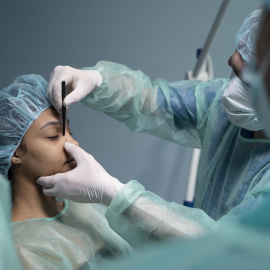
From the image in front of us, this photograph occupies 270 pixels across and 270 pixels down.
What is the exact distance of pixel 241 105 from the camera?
1.48 metres

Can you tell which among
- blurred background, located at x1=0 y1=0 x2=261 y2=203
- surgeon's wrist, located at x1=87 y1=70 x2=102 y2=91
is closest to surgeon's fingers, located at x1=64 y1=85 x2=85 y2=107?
surgeon's wrist, located at x1=87 y1=70 x2=102 y2=91

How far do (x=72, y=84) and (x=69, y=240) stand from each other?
0.60 m

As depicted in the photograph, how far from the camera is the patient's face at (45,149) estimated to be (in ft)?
4.91

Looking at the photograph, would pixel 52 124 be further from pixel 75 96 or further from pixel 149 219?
pixel 149 219

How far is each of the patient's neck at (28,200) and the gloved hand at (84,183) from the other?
0.33 ft

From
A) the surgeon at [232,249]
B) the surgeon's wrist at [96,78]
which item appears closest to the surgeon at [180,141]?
the surgeon's wrist at [96,78]

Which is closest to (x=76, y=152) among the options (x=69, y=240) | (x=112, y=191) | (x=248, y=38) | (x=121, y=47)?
(x=112, y=191)

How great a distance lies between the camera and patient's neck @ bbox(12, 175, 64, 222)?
5.04ft

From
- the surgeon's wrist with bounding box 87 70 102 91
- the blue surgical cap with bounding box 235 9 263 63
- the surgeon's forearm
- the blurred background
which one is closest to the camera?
the surgeon's forearm

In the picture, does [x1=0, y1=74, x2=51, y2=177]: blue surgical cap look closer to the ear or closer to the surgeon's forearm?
the ear

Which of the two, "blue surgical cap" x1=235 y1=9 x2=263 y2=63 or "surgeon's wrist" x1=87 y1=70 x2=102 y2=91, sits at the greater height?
"blue surgical cap" x1=235 y1=9 x2=263 y2=63

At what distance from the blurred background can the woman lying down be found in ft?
2.23

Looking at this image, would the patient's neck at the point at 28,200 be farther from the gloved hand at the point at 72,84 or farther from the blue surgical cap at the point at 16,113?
the gloved hand at the point at 72,84

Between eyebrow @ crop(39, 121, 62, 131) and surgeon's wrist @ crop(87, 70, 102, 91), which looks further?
surgeon's wrist @ crop(87, 70, 102, 91)
